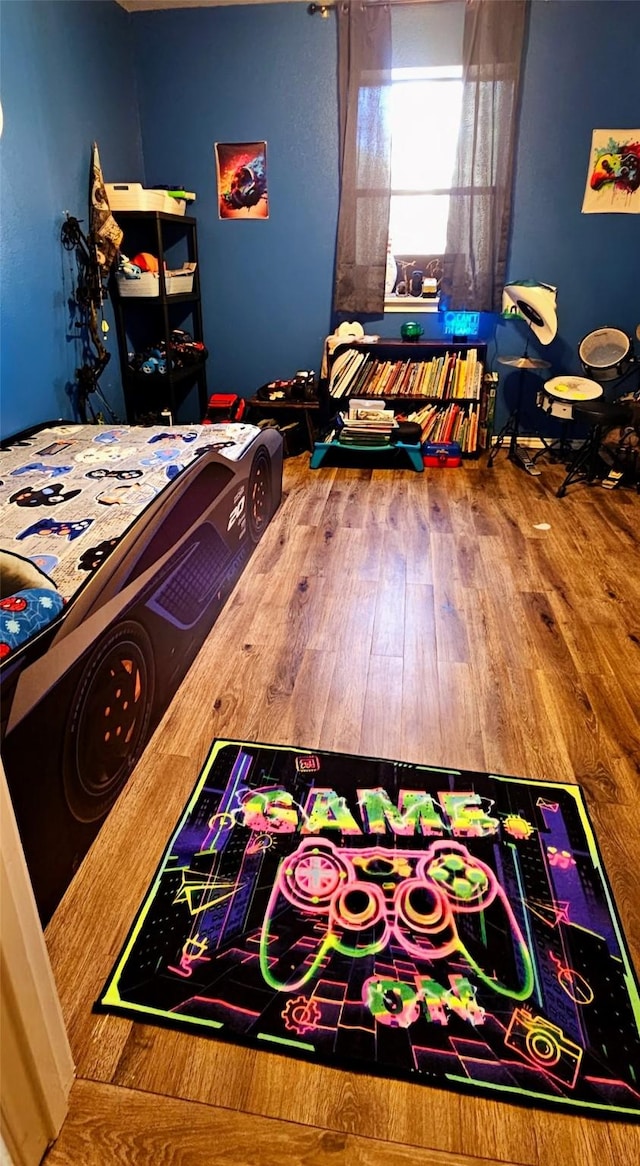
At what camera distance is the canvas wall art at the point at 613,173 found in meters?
3.89

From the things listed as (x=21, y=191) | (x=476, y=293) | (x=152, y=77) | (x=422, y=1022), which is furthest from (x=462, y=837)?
(x=152, y=77)

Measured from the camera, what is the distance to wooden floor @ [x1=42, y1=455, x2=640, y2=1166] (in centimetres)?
108


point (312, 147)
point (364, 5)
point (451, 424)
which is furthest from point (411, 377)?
point (364, 5)

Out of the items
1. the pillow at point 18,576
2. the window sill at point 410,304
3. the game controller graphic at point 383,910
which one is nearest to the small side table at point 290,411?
the window sill at point 410,304

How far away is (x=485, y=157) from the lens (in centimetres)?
396

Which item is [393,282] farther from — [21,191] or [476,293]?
[21,191]

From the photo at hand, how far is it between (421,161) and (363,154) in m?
0.37

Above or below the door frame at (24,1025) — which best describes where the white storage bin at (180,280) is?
above

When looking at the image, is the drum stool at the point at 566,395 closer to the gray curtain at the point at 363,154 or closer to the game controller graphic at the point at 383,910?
the gray curtain at the point at 363,154

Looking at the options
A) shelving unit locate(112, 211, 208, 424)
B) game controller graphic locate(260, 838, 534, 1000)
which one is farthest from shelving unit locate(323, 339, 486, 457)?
game controller graphic locate(260, 838, 534, 1000)

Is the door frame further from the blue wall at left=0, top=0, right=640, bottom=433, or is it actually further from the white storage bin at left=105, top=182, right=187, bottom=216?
the white storage bin at left=105, top=182, right=187, bottom=216

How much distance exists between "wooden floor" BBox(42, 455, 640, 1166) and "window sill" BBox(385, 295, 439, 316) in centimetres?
117

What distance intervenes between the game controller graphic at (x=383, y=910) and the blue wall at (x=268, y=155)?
2.57 metres

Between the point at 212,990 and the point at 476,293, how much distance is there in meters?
4.07
